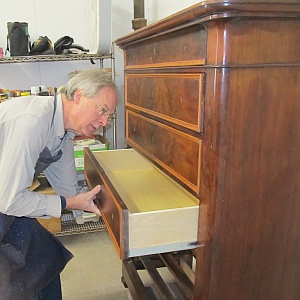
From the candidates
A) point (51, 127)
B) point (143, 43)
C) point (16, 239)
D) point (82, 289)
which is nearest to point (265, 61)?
point (143, 43)

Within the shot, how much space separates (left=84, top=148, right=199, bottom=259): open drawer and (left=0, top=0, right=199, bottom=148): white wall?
1.19 meters

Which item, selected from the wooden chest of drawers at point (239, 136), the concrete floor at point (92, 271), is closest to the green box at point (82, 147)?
the concrete floor at point (92, 271)

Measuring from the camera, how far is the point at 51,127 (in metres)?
1.29

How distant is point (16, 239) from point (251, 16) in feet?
3.57

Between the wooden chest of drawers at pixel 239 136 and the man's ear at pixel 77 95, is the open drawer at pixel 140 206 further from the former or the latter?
the man's ear at pixel 77 95

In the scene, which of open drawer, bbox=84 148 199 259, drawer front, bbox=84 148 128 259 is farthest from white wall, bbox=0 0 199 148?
drawer front, bbox=84 148 128 259

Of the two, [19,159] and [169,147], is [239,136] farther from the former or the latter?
[19,159]

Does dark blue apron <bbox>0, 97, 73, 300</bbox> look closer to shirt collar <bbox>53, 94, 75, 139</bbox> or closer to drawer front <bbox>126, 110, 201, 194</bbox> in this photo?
shirt collar <bbox>53, 94, 75, 139</bbox>

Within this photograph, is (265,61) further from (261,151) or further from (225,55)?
(261,151)

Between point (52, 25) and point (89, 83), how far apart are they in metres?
1.49

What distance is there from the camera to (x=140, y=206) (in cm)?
124

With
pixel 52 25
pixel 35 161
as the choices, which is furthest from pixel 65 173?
pixel 52 25

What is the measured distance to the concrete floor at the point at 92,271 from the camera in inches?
78.6

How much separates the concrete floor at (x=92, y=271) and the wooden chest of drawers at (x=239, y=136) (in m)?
1.08
